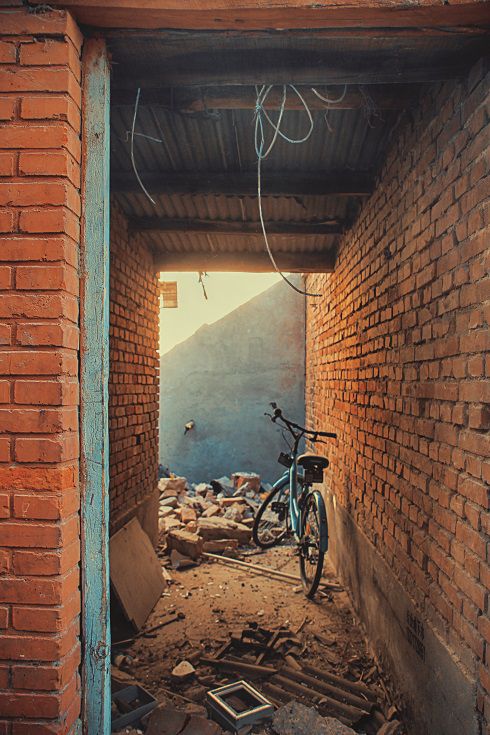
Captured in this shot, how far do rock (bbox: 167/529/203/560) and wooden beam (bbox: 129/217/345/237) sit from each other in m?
3.40

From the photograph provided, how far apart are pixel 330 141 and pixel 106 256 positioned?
Result: 2.12 m

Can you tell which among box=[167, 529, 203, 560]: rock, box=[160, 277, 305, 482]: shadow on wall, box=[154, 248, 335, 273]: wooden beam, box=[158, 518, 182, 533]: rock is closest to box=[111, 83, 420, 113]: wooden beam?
box=[154, 248, 335, 273]: wooden beam

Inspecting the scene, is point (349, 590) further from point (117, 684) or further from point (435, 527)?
point (435, 527)

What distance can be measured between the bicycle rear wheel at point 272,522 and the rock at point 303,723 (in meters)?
2.88

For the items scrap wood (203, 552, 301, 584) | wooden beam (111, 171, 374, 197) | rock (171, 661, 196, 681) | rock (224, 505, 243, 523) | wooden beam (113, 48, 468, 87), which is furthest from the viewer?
rock (224, 505, 243, 523)

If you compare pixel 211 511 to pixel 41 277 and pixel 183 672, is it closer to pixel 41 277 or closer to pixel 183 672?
pixel 183 672

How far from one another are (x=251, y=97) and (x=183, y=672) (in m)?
3.40

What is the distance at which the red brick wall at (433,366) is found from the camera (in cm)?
197

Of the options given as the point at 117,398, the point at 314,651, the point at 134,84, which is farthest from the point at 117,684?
the point at 134,84

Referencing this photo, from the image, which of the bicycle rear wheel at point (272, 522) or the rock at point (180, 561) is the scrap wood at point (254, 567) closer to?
the rock at point (180, 561)

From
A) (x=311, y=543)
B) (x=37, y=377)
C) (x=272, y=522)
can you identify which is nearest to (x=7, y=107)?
(x=37, y=377)

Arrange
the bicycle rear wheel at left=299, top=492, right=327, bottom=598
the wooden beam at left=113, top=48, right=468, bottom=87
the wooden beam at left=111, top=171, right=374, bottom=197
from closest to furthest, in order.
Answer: the wooden beam at left=113, top=48, right=468, bottom=87
the wooden beam at left=111, top=171, right=374, bottom=197
the bicycle rear wheel at left=299, top=492, right=327, bottom=598

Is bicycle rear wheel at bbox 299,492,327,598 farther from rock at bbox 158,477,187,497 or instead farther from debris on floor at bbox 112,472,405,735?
rock at bbox 158,477,187,497

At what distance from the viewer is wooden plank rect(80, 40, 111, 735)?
6.07 feet
